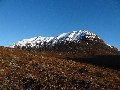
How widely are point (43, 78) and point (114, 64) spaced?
21173 mm

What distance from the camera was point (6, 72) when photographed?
122 feet

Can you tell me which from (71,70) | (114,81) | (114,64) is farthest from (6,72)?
(114,64)

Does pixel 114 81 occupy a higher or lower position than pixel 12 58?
lower

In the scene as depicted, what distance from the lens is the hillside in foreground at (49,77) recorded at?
107 feet

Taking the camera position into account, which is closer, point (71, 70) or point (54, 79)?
point (54, 79)

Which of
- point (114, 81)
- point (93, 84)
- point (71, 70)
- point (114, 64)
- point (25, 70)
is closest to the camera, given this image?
point (93, 84)

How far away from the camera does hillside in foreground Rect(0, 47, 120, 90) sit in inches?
1286

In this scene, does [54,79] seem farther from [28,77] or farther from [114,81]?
[114,81]

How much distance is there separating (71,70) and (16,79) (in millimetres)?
9902

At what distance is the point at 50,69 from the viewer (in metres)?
40.5

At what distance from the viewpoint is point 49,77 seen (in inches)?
1419

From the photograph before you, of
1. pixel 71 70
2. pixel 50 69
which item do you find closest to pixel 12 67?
pixel 50 69

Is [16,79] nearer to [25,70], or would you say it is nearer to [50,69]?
[25,70]

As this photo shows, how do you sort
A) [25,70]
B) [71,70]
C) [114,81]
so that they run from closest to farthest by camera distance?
[114,81] < [25,70] < [71,70]
